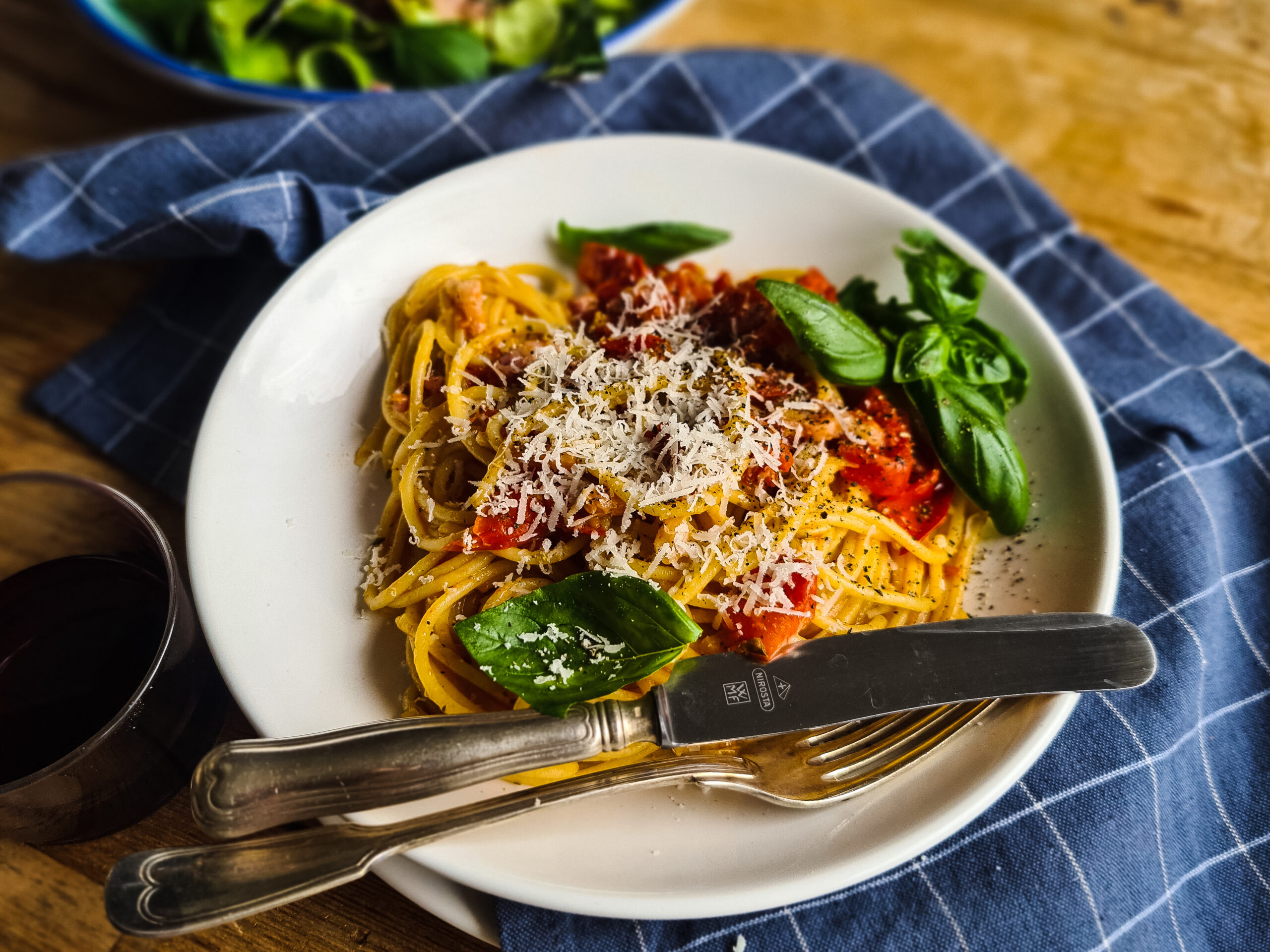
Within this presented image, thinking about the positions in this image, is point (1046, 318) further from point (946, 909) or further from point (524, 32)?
point (524, 32)

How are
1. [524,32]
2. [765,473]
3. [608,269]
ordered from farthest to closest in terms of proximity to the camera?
[524,32], [608,269], [765,473]

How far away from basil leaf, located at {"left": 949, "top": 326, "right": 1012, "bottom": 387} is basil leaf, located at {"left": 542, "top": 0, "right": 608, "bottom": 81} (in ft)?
6.00

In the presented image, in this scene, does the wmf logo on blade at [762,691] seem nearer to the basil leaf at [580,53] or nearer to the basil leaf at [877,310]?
the basil leaf at [877,310]

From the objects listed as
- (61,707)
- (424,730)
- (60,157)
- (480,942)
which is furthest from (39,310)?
(480,942)

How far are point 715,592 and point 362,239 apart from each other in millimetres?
1524

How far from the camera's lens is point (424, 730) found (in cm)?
188

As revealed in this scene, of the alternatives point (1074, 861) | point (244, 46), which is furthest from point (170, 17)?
point (1074, 861)

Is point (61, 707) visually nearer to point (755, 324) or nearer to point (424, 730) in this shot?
point (424, 730)

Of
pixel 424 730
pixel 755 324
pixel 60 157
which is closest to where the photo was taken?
pixel 424 730

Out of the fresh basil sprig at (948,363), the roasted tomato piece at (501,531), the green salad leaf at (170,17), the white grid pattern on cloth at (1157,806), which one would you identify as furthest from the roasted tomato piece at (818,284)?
the green salad leaf at (170,17)

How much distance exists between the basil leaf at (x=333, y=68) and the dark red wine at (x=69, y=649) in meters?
2.21

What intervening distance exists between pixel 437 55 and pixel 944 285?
224 centimetres

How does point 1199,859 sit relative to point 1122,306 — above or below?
below

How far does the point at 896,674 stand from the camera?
83.4 inches
